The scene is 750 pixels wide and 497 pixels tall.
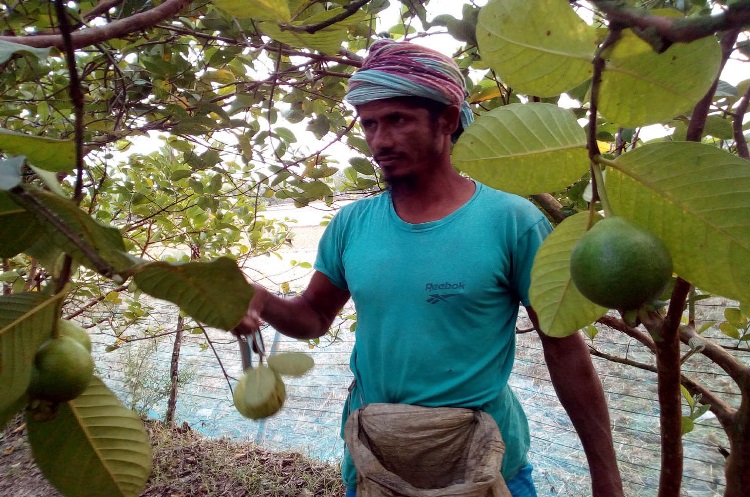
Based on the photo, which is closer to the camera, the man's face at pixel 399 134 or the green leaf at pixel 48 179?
the green leaf at pixel 48 179

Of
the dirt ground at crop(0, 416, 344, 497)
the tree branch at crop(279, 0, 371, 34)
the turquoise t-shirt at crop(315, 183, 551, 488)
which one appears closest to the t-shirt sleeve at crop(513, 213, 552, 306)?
the turquoise t-shirt at crop(315, 183, 551, 488)

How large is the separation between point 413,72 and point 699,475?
7.81 ft

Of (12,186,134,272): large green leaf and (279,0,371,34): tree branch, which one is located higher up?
(279,0,371,34): tree branch

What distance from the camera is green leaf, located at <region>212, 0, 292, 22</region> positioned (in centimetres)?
70

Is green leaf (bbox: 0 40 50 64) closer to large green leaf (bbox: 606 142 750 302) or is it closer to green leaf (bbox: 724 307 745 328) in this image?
large green leaf (bbox: 606 142 750 302)

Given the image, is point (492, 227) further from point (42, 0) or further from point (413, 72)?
point (42, 0)

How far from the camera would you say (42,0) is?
4.30ft

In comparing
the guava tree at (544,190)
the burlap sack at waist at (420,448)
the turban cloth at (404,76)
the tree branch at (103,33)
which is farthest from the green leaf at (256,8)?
the burlap sack at waist at (420,448)

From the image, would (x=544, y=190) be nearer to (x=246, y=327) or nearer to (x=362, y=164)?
(x=246, y=327)

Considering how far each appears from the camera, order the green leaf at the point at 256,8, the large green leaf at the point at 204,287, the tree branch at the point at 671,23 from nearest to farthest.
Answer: the tree branch at the point at 671,23
the large green leaf at the point at 204,287
the green leaf at the point at 256,8

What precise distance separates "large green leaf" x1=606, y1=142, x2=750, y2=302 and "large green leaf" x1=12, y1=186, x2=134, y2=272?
1.47 feet

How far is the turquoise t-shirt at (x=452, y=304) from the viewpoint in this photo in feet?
4.91

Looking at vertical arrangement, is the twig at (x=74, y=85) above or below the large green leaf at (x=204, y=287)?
above

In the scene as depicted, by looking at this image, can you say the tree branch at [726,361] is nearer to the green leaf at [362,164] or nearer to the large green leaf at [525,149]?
the large green leaf at [525,149]
